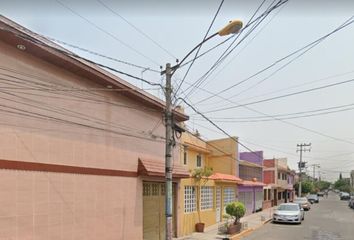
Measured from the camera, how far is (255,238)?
71.7ft

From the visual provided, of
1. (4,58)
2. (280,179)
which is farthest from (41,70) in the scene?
(280,179)

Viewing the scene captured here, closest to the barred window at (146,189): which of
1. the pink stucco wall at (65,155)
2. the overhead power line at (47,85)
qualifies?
the pink stucco wall at (65,155)

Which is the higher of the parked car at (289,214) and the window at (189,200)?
the window at (189,200)

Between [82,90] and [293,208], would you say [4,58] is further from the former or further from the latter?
[293,208]

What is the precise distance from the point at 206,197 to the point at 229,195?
221 inches

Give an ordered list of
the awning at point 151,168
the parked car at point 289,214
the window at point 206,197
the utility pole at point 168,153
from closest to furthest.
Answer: the utility pole at point 168,153 < the awning at point 151,168 < the window at point 206,197 < the parked car at point 289,214

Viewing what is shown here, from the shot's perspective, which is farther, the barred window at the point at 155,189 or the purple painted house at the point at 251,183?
the purple painted house at the point at 251,183

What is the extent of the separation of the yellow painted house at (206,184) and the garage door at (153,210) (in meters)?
2.06

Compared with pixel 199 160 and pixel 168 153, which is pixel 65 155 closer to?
pixel 168 153

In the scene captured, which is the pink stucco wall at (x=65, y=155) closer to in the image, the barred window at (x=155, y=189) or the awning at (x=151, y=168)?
the awning at (x=151, y=168)

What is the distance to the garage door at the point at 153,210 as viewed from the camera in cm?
1745

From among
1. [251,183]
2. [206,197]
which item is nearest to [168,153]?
[206,197]

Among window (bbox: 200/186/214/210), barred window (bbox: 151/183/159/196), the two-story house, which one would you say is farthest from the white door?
the two-story house

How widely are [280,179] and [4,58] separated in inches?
2274
